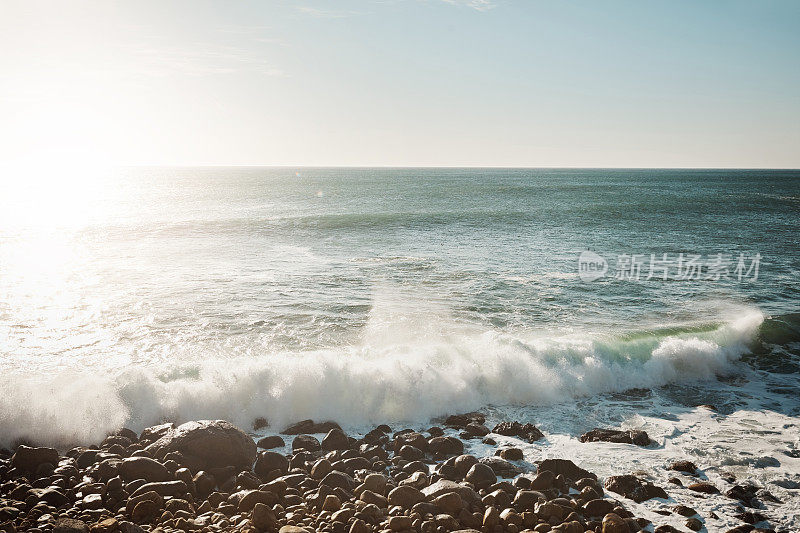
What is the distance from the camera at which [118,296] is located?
1917cm

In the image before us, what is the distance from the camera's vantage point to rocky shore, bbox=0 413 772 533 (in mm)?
6864

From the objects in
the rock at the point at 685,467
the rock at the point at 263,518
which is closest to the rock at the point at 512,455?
the rock at the point at 685,467

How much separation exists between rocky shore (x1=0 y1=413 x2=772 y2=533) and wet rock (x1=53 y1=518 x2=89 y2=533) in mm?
14

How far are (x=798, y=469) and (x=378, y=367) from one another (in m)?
8.46

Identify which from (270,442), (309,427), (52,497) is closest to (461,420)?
(309,427)

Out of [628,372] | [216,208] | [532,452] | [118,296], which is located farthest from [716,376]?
[216,208]

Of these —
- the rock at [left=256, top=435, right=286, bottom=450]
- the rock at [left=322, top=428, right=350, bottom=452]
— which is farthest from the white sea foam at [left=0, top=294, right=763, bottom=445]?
the rock at [left=322, top=428, right=350, bottom=452]

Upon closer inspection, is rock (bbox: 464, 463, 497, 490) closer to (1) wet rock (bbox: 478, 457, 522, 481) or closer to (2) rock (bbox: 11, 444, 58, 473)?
(1) wet rock (bbox: 478, 457, 522, 481)

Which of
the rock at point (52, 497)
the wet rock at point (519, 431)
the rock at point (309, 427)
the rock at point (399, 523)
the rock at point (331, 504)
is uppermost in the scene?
the rock at point (399, 523)

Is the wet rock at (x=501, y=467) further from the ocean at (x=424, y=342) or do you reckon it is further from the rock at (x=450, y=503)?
the rock at (x=450, y=503)

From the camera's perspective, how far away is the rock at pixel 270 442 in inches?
382

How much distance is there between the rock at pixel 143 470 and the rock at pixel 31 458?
4.90 ft

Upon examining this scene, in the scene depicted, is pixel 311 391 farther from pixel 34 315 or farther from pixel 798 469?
pixel 34 315

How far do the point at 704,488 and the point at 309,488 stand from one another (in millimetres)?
6323
